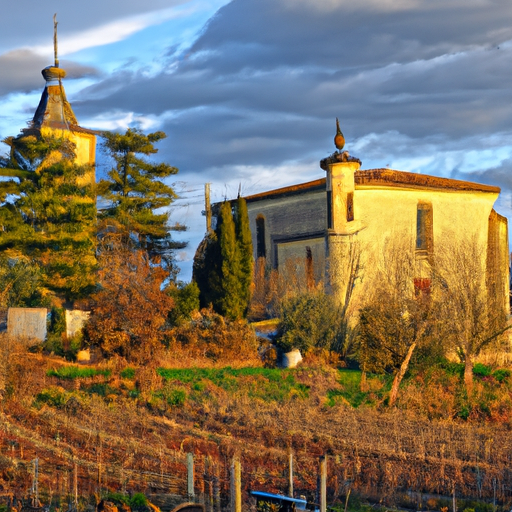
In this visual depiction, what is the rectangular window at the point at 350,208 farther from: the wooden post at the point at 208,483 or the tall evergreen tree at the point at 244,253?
the wooden post at the point at 208,483

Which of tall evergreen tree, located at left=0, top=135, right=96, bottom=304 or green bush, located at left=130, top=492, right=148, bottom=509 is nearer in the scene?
green bush, located at left=130, top=492, right=148, bottom=509

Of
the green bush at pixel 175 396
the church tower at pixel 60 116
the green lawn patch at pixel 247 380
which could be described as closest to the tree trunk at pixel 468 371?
the green lawn patch at pixel 247 380

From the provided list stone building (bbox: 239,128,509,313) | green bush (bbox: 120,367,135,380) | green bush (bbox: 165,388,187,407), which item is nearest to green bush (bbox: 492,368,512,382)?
stone building (bbox: 239,128,509,313)

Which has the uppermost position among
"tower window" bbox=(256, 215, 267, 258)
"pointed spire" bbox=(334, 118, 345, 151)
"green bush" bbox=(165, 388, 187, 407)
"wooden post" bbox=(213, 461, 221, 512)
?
"pointed spire" bbox=(334, 118, 345, 151)

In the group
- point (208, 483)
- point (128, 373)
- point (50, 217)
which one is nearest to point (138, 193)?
point (50, 217)

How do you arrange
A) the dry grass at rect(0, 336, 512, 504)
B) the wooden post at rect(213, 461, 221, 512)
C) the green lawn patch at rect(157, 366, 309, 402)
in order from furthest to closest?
the green lawn patch at rect(157, 366, 309, 402)
the dry grass at rect(0, 336, 512, 504)
the wooden post at rect(213, 461, 221, 512)

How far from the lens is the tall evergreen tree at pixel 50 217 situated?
30.5 meters

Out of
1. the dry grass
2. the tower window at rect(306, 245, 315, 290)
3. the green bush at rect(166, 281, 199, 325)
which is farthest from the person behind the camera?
the tower window at rect(306, 245, 315, 290)

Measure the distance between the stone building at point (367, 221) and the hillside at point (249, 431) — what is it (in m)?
8.31

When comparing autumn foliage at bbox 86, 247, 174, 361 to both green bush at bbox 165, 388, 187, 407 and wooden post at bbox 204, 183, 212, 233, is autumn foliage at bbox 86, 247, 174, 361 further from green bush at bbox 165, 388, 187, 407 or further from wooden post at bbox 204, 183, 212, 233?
wooden post at bbox 204, 183, 212, 233

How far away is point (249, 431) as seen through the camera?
758 inches

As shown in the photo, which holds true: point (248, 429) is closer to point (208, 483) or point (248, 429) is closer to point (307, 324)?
point (208, 483)

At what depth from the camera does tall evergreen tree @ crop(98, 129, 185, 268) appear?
34.3 m

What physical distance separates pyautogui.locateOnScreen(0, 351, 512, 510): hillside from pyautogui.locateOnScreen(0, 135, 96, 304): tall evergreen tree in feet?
16.8
